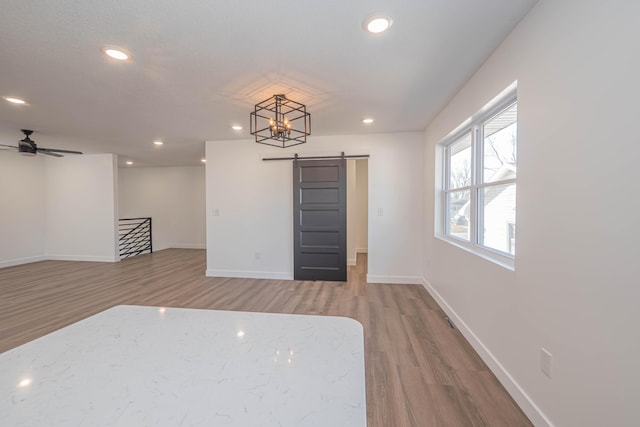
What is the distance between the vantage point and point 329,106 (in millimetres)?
2990

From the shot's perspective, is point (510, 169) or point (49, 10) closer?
point (49, 10)

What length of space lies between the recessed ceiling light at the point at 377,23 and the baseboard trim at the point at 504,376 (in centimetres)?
243

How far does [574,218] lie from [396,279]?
10.3ft

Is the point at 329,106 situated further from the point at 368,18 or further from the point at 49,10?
the point at 49,10

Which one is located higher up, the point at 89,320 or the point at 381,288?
the point at 89,320

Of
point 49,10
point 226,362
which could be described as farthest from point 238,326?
point 49,10

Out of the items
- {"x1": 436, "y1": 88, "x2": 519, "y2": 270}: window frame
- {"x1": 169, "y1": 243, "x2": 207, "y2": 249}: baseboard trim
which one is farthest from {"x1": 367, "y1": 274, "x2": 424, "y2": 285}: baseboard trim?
{"x1": 169, "y1": 243, "x2": 207, "y2": 249}: baseboard trim

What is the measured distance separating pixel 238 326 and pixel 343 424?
53cm

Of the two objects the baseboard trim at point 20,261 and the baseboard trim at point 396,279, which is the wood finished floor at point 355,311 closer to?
the baseboard trim at point 396,279

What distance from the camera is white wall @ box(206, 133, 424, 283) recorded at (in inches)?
164

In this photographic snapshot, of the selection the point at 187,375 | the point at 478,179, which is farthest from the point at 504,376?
the point at 187,375

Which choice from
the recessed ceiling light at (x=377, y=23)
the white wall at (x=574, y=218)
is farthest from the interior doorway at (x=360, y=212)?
the recessed ceiling light at (x=377, y=23)

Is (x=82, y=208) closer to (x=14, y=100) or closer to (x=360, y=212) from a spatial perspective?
(x=14, y=100)

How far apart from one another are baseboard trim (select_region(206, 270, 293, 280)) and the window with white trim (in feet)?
8.87
